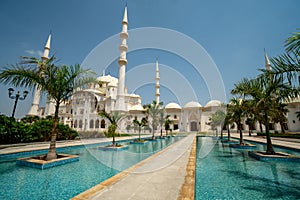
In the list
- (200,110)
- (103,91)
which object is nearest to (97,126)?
(103,91)

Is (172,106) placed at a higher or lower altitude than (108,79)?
lower

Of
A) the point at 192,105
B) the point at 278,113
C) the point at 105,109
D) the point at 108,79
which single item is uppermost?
the point at 108,79

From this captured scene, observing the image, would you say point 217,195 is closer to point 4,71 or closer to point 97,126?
point 4,71

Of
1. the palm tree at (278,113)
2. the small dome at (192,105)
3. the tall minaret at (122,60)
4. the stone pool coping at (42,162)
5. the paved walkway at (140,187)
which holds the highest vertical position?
the tall minaret at (122,60)

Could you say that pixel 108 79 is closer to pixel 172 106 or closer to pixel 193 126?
pixel 172 106

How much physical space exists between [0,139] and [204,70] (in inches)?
560

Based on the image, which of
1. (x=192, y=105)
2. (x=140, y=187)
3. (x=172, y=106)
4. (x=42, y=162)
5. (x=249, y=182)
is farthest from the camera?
(x=172, y=106)

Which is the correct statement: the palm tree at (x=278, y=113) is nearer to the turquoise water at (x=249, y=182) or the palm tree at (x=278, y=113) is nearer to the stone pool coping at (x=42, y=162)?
the turquoise water at (x=249, y=182)

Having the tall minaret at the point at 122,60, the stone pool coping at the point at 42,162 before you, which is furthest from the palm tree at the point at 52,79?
the tall minaret at the point at 122,60

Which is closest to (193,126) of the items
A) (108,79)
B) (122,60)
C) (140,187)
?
(122,60)

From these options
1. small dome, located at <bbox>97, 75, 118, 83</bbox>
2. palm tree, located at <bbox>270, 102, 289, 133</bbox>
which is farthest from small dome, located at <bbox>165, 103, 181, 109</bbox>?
palm tree, located at <bbox>270, 102, 289, 133</bbox>

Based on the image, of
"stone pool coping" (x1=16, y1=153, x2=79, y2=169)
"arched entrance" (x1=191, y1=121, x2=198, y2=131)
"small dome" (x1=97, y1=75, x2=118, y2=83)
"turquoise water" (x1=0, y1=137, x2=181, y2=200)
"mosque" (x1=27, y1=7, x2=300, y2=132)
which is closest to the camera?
"turquoise water" (x1=0, y1=137, x2=181, y2=200)

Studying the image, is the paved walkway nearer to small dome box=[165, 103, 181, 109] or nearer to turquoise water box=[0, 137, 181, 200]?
turquoise water box=[0, 137, 181, 200]

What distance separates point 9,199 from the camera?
10.8 ft
